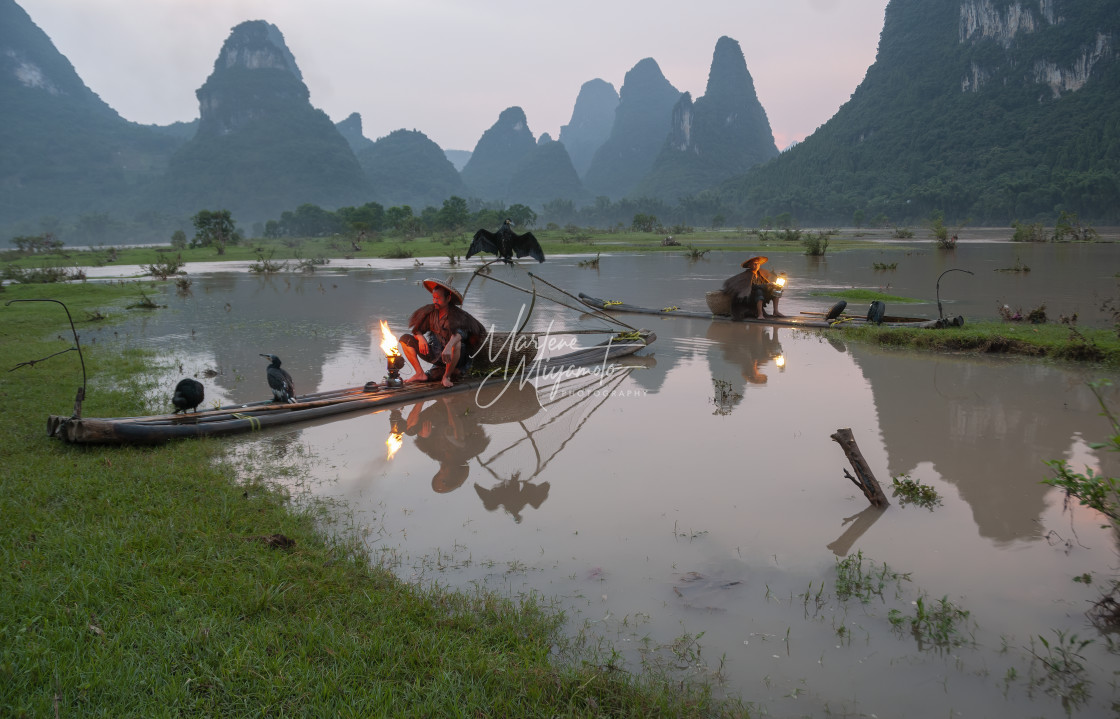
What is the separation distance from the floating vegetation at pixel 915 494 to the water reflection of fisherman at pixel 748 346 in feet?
11.1

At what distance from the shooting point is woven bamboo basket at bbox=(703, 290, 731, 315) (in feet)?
38.4

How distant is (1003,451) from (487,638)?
15.4 ft

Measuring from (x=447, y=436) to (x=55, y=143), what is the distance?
125m

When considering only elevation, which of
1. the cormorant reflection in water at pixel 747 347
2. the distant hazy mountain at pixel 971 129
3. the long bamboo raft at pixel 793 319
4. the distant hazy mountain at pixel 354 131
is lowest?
the cormorant reflection in water at pixel 747 347

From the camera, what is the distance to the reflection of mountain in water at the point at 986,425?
13.9 ft

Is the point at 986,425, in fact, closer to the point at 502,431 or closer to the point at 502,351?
the point at 502,431

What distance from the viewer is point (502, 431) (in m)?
6.12

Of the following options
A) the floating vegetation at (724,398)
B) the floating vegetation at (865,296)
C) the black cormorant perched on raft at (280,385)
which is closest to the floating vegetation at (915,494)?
the floating vegetation at (724,398)

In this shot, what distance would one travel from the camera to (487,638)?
2.67m

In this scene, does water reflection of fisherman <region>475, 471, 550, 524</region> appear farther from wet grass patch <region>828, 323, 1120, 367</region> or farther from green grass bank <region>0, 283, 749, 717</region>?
wet grass patch <region>828, 323, 1120, 367</region>

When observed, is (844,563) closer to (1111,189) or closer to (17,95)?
(1111,189)

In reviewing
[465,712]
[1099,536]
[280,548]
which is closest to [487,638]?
[465,712]

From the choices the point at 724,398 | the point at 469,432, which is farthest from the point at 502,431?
the point at 724,398

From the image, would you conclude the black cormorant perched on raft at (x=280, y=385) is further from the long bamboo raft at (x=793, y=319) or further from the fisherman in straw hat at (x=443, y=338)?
the long bamboo raft at (x=793, y=319)
